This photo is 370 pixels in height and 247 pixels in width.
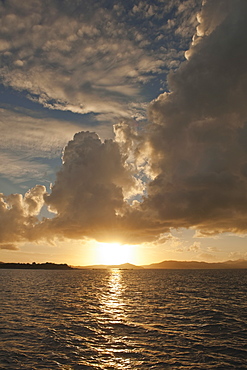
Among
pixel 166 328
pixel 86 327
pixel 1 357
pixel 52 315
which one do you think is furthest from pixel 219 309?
pixel 1 357

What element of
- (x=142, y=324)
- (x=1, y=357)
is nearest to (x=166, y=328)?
(x=142, y=324)

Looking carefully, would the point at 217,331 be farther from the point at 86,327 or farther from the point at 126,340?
the point at 86,327

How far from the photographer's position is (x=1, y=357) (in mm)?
22766

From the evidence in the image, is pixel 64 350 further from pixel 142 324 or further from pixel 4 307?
pixel 4 307

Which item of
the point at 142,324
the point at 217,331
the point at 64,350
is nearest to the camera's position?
the point at 64,350

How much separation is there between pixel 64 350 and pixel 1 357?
5289 mm

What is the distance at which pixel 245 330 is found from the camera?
32.3 meters

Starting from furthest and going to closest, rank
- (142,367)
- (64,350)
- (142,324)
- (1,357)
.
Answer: (142,324) → (64,350) → (1,357) → (142,367)

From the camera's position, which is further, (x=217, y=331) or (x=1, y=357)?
(x=217, y=331)

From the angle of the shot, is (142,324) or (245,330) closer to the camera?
(245,330)

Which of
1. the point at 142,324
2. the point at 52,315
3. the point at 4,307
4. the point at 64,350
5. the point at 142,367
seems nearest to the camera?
the point at 142,367

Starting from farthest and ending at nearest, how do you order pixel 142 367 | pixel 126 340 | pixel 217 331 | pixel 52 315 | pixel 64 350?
pixel 52 315, pixel 217 331, pixel 126 340, pixel 64 350, pixel 142 367

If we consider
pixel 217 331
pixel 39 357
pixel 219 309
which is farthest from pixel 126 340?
pixel 219 309

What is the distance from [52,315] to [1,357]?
18.0 m
